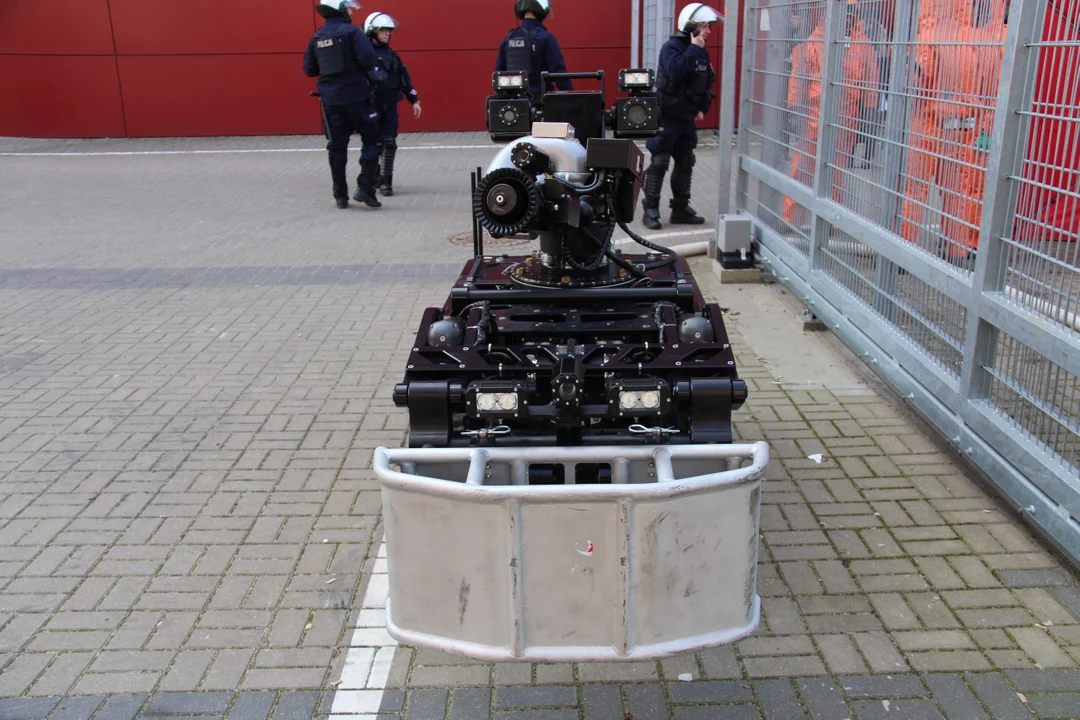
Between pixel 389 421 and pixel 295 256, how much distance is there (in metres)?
4.31

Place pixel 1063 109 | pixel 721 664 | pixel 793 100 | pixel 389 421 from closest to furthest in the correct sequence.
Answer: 1. pixel 721 664
2. pixel 1063 109
3. pixel 389 421
4. pixel 793 100

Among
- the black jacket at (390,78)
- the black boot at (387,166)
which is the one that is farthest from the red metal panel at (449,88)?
the black jacket at (390,78)

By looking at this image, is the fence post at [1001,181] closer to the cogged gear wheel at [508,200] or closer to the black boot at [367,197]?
the cogged gear wheel at [508,200]

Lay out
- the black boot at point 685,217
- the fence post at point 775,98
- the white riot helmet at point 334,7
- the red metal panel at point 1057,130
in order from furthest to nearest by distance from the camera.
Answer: the white riot helmet at point 334,7 → the black boot at point 685,217 → the fence post at point 775,98 → the red metal panel at point 1057,130

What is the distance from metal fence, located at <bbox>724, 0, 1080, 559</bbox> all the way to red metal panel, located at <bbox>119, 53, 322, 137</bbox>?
37.5ft

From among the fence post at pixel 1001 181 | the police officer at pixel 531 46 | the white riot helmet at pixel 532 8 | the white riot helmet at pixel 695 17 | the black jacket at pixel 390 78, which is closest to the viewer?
the fence post at pixel 1001 181

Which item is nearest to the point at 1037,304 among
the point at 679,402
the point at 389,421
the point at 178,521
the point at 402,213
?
the point at 679,402

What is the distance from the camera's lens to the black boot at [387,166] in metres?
11.5

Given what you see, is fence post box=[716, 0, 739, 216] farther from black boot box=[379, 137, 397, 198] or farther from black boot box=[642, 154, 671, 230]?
black boot box=[379, 137, 397, 198]

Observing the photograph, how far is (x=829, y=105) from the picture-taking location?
6.34 meters

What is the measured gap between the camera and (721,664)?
3367 mm

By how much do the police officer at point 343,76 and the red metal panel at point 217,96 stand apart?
602 cm

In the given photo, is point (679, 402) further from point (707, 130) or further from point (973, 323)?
point (707, 130)

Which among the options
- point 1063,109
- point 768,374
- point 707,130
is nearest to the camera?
point 1063,109
